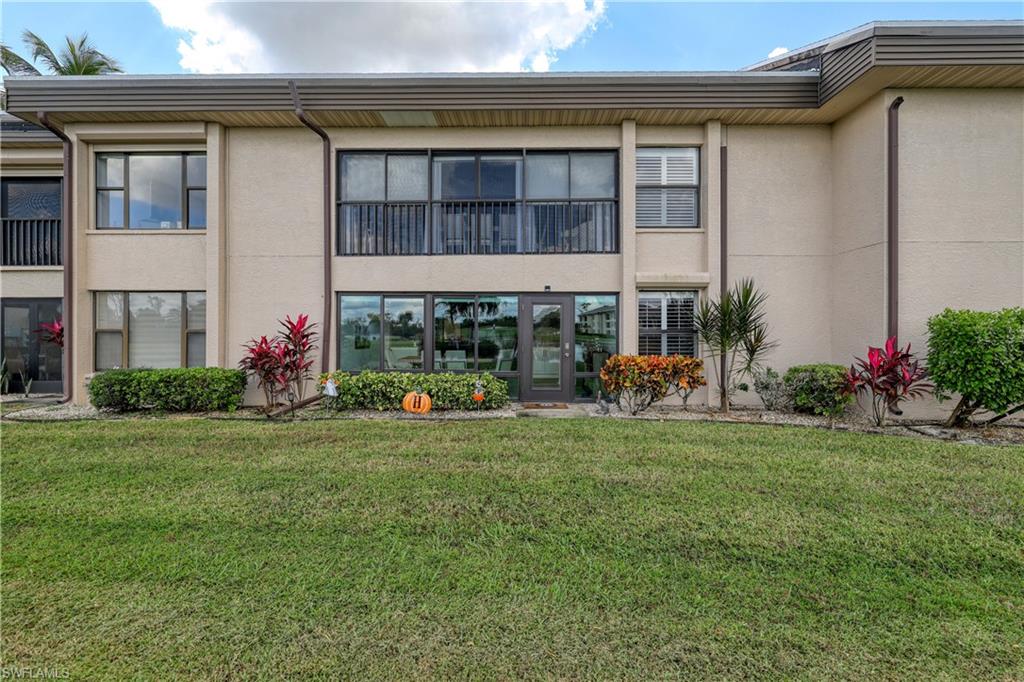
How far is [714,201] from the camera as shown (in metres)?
8.83

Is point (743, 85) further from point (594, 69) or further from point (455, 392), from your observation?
point (455, 392)

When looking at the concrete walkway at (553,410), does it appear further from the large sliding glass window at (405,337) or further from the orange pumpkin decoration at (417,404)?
the large sliding glass window at (405,337)

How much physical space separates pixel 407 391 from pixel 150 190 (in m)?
7.04

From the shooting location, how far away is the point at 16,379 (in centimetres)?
1066

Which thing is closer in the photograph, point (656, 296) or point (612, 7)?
point (656, 296)

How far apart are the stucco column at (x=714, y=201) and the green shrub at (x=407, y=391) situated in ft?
15.5

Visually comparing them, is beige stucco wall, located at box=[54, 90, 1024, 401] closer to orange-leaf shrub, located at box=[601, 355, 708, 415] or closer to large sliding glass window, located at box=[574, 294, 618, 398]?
large sliding glass window, located at box=[574, 294, 618, 398]

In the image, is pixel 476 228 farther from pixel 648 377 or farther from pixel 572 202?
pixel 648 377

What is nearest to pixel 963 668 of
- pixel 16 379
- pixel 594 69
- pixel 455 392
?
pixel 455 392

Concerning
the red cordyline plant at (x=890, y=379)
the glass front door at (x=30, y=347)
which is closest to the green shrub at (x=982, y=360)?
the red cordyline plant at (x=890, y=379)

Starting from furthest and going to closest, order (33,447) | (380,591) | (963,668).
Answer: (33,447)
(380,591)
(963,668)

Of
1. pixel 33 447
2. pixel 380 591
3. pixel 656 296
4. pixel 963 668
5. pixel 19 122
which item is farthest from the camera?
pixel 19 122

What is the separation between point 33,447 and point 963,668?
8.66 m

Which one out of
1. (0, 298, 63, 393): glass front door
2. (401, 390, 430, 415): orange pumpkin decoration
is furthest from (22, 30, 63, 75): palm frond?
(401, 390, 430, 415): orange pumpkin decoration
